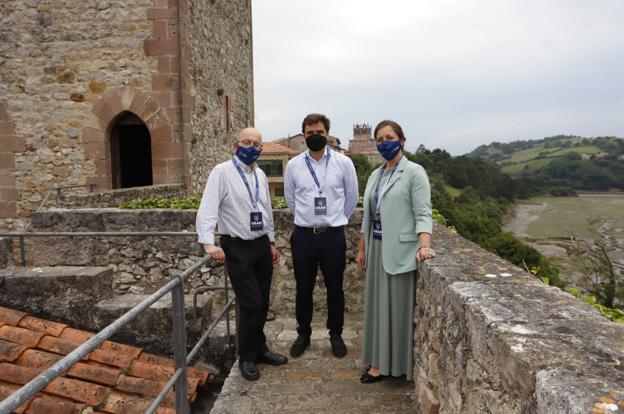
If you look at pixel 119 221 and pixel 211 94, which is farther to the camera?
pixel 211 94

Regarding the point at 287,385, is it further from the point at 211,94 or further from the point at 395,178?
the point at 211,94

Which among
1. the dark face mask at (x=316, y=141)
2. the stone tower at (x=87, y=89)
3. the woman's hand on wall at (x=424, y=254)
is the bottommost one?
the woman's hand on wall at (x=424, y=254)

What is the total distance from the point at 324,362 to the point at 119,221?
9.26 ft

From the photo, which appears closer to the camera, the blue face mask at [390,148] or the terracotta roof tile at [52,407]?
the terracotta roof tile at [52,407]

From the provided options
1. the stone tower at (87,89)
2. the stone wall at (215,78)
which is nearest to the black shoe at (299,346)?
the stone tower at (87,89)

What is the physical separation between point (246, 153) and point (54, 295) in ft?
7.10

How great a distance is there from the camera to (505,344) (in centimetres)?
166

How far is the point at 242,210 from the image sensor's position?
3291 mm

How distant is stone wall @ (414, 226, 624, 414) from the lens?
1385 mm

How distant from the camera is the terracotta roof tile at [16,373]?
10.2 feet

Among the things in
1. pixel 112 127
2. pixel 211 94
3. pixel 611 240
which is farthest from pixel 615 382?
pixel 611 240

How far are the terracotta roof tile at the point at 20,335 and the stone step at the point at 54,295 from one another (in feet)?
1.40

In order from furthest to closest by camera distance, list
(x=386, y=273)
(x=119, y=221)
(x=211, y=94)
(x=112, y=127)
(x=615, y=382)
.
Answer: (x=211, y=94)
(x=112, y=127)
(x=119, y=221)
(x=386, y=273)
(x=615, y=382)

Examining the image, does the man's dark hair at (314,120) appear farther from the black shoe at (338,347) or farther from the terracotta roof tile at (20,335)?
the terracotta roof tile at (20,335)
